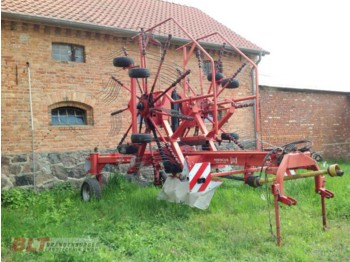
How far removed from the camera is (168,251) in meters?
4.73

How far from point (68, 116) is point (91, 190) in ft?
9.05

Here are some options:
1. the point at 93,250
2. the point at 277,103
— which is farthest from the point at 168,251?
the point at 277,103

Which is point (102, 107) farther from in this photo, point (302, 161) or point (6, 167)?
point (302, 161)

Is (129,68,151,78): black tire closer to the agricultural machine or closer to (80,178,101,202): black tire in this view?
the agricultural machine

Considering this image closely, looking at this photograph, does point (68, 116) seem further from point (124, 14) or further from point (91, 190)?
point (124, 14)

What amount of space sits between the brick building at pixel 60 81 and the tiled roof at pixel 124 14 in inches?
1.5

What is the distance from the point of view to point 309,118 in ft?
50.5

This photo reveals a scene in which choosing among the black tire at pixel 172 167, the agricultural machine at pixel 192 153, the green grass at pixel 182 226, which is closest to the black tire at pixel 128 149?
the agricultural machine at pixel 192 153

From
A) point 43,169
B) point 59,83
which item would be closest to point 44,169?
point 43,169

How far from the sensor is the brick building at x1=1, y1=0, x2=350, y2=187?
8.64m

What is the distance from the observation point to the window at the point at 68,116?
30.7 feet

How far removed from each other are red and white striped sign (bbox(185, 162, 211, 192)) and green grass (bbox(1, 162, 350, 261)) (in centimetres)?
51

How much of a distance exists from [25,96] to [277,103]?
9.26 metres

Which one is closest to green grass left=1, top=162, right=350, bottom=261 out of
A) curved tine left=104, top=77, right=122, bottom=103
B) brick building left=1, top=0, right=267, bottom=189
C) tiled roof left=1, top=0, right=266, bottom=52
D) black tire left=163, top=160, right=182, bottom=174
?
black tire left=163, top=160, right=182, bottom=174
